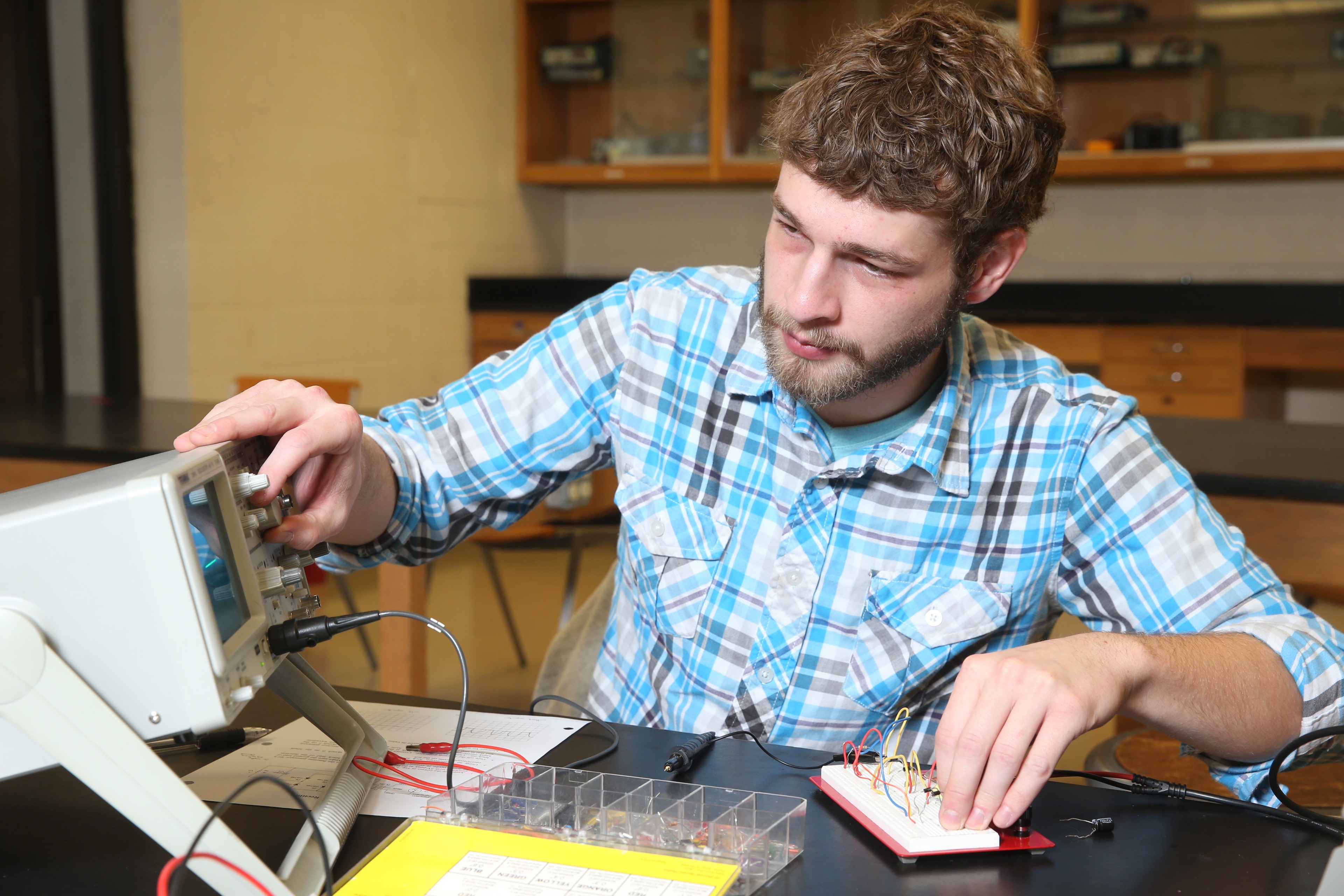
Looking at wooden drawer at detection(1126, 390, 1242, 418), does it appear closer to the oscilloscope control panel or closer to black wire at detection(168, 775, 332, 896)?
the oscilloscope control panel

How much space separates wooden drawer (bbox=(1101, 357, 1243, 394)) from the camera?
12.4 feet

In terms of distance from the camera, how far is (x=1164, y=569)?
3.37 ft

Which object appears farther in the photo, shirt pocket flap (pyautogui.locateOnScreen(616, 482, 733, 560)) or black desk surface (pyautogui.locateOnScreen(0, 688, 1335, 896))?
shirt pocket flap (pyautogui.locateOnScreen(616, 482, 733, 560))

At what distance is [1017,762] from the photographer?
75 cm

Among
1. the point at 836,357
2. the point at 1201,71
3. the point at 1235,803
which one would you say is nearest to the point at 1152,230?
the point at 1201,71

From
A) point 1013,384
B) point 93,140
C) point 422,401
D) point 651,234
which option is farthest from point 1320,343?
point 93,140

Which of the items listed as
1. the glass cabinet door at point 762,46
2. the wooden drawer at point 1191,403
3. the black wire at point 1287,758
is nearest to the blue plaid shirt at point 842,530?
the black wire at point 1287,758

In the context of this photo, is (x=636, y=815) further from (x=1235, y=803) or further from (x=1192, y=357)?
(x=1192, y=357)

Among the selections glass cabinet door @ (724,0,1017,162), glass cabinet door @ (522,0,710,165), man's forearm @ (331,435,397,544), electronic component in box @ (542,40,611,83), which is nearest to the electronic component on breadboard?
man's forearm @ (331,435,397,544)

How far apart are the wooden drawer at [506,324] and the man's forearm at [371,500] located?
11.5 ft

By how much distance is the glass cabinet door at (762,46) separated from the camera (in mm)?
4559

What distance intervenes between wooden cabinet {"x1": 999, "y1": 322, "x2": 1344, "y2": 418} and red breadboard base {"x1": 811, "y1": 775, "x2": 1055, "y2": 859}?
315 centimetres

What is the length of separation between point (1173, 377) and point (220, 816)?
12.3 feet

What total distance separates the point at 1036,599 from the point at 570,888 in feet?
2.01
